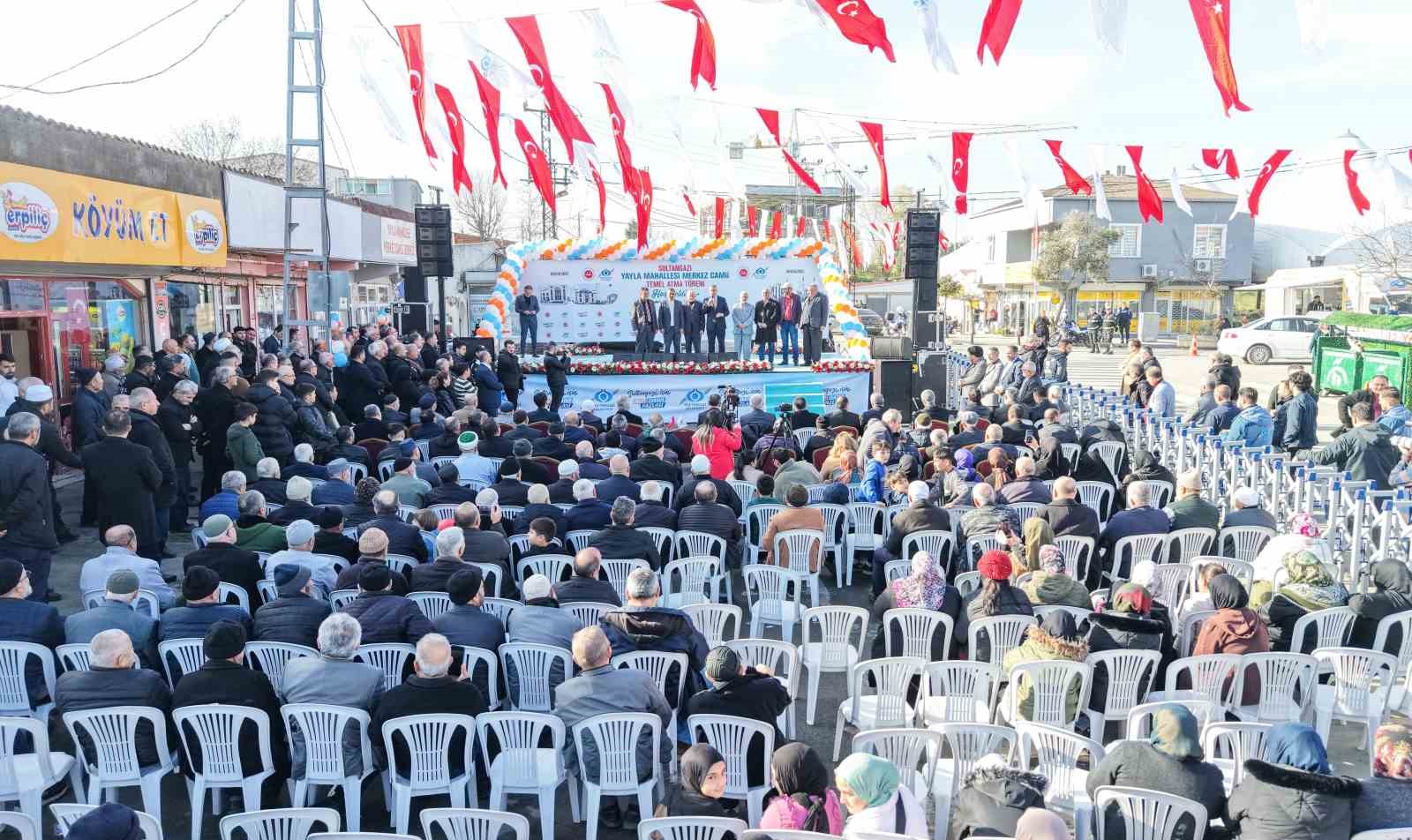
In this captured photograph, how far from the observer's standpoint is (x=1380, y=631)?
5121mm

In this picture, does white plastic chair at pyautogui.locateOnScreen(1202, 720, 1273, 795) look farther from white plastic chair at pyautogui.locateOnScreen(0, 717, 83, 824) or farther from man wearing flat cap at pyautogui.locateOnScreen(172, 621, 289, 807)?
white plastic chair at pyautogui.locateOnScreen(0, 717, 83, 824)

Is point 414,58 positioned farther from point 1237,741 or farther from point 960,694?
point 1237,741

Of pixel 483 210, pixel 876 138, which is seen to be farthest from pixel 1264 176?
pixel 483 210

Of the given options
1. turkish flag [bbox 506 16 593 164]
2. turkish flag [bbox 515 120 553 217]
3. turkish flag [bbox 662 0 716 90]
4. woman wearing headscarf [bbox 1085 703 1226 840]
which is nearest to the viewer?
woman wearing headscarf [bbox 1085 703 1226 840]

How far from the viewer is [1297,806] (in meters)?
3.27

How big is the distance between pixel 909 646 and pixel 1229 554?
323 centimetres

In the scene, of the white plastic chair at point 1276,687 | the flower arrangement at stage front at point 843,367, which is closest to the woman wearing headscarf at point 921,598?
the white plastic chair at point 1276,687

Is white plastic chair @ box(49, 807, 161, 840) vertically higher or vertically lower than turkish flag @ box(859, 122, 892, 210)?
lower

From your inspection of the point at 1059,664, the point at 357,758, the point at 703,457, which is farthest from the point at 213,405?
the point at 1059,664

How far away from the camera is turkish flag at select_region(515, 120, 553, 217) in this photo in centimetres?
1554

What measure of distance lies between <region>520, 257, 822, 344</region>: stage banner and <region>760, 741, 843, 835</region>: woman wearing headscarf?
57.7 feet

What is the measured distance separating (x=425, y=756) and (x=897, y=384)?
12.3 m

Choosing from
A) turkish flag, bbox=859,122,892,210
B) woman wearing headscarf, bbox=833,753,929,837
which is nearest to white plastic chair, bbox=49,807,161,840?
woman wearing headscarf, bbox=833,753,929,837

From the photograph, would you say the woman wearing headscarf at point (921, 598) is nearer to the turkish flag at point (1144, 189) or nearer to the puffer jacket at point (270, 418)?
the puffer jacket at point (270, 418)
